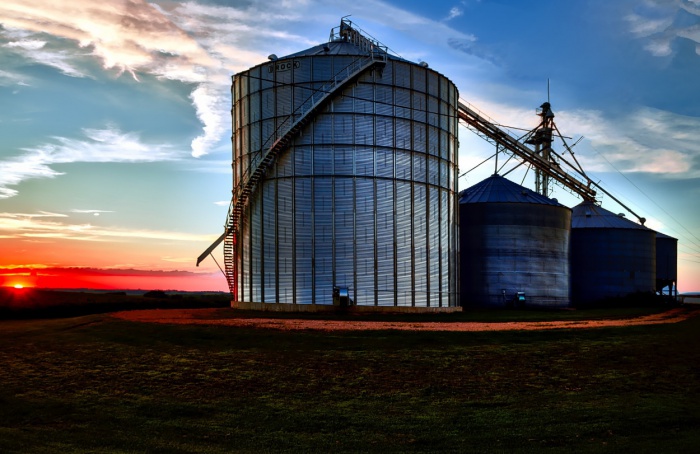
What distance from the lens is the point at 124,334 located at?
30.3 metres

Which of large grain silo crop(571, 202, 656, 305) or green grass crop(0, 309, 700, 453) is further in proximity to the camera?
large grain silo crop(571, 202, 656, 305)

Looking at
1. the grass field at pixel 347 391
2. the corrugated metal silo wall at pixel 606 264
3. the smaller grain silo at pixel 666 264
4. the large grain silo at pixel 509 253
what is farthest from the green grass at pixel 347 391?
the smaller grain silo at pixel 666 264

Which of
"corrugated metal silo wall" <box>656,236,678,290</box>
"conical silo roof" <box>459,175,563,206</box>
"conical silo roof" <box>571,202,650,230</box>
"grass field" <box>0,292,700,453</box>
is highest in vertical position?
"conical silo roof" <box>459,175,563,206</box>

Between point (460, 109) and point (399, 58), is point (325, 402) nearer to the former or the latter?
point (399, 58)

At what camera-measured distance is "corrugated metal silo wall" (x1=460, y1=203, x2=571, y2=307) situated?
207 feet

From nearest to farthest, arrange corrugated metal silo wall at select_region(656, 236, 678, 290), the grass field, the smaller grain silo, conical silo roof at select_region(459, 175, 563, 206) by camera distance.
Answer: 1. the grass field
2. conical silo roof at select_region(459, 175, 563, 206)
3. the smaller grain silo
4. corrugated metal silo wall at select_region(656, 236, 678, 290)

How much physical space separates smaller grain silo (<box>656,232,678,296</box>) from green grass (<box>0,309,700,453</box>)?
59728mm

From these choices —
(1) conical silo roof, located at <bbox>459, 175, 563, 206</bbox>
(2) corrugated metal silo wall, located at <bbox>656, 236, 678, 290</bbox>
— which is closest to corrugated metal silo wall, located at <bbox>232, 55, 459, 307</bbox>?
(1) conical silo roof, located at <bbox>459, 175, 563, 206</bbox>

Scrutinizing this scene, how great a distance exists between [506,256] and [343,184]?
22478mm

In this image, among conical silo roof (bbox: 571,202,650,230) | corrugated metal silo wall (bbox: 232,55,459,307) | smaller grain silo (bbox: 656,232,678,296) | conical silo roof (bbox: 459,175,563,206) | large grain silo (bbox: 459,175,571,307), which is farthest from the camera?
smaller grain silo (bbox: 656,232,678,296)

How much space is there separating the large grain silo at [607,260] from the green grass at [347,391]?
44764 millimetres

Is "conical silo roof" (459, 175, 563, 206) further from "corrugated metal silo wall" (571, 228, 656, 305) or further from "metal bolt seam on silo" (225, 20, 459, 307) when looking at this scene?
"metal bolt seam on silo" (225, 20, 459, 307)

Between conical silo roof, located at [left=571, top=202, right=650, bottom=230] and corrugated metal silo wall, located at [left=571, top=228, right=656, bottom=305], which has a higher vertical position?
conical silo roof, located at [left=571, top=202, right=650, bottom=230]

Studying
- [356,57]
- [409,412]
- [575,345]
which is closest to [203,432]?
[409,412]
